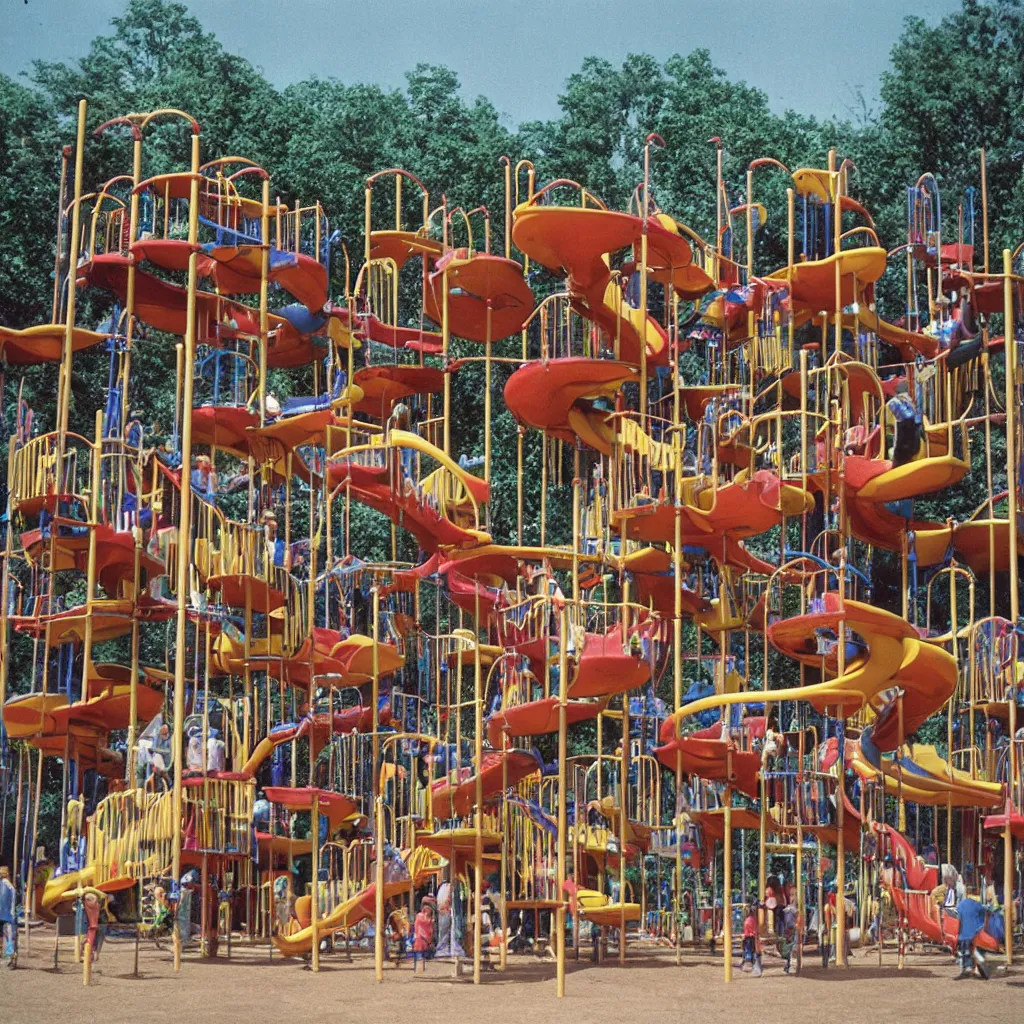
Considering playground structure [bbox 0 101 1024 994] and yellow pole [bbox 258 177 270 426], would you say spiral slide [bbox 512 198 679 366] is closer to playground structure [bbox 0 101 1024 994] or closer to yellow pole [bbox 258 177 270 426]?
playground structure [bbox 0 101 1024 994]

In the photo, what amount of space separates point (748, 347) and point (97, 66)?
2038cm

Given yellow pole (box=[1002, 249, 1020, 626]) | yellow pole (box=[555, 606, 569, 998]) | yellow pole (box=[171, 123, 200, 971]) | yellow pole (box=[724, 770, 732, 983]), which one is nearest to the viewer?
yellow pole (box=[555, 606, 569, 998])

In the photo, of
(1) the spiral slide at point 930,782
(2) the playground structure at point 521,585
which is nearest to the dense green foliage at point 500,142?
(2) the playground structure at point 521,585

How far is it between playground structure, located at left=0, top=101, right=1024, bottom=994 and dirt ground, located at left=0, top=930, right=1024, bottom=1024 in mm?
530

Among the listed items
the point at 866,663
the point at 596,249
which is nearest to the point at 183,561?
the point at 596,249

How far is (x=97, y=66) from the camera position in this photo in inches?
1693

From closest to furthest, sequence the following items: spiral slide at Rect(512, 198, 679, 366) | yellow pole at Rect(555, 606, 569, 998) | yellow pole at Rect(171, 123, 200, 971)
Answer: yellow pole at Rect(555, 606, 569, 998), yellow pole at Rect(171, 123, 200, 971), spiral slide at Rect(512, 198, 679, 366)

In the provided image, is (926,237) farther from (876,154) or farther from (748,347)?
(876,154)

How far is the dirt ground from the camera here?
17.5m

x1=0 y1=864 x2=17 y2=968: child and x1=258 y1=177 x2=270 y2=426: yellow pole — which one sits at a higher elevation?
x1=258 y1=177 x2=270 y2=426: yellow pole

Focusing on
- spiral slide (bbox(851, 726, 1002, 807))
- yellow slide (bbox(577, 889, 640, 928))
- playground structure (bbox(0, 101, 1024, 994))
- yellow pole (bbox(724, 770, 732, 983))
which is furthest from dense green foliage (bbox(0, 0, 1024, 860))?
yellow pole (bbox(724, 770, 732, 983))

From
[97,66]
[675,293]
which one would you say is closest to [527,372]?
[675,293]

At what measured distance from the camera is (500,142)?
4022 centimetres

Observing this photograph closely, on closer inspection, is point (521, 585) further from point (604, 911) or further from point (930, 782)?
point (930, 782)
